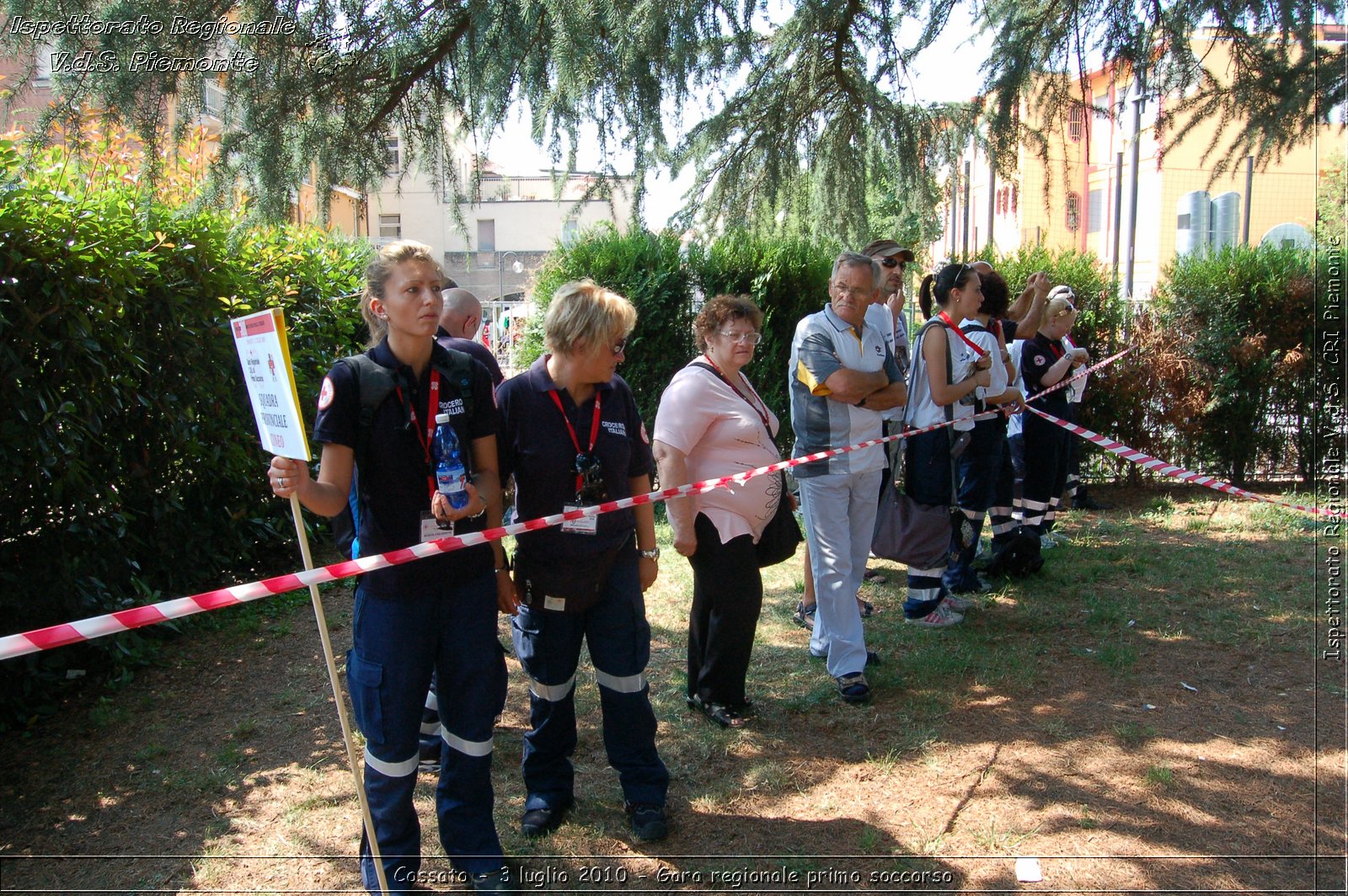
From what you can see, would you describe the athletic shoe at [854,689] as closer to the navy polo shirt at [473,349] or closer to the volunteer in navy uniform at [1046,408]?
the navy polo shirt at [473,349]

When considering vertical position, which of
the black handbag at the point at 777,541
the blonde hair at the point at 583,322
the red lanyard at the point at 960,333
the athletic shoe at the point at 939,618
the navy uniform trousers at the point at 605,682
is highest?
the blonde hair at the point at 583,322

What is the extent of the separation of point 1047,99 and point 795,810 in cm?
486

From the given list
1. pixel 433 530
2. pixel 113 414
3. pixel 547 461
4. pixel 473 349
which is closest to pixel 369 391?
pixel 433 530

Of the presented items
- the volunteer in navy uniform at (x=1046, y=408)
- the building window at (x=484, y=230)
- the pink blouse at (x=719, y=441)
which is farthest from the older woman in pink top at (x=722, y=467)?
the volunteer in navy uniform at (x=1046, y=408)

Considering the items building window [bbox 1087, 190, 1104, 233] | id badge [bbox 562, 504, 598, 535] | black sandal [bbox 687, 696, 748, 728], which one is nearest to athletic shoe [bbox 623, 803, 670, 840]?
black sandal [bbox 687, 696, 748, 728]

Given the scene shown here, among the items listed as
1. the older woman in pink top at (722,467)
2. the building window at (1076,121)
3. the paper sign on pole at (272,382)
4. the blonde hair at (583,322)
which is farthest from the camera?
the building window at (1076,121)

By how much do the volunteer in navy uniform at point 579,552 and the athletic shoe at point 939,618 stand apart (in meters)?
2.66

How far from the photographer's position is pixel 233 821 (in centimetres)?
359

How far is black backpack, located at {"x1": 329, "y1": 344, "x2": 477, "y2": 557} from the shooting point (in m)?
2.77

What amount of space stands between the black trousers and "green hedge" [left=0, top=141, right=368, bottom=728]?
3068 millimetres

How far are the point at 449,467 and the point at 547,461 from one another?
1.69 ft

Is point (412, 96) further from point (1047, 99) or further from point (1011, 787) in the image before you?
point (1011, 787)

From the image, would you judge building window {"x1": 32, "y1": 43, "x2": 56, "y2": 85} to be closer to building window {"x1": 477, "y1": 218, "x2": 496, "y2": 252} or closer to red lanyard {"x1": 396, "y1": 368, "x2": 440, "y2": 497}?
building window {"x1": 477, "y1": 218, "x2": 496, "y2": 252}

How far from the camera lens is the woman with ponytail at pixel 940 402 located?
5.36m
